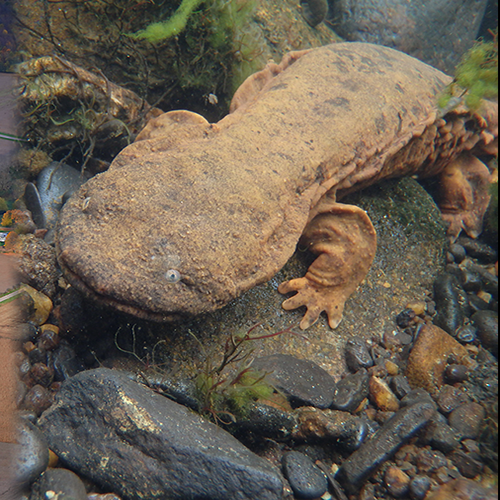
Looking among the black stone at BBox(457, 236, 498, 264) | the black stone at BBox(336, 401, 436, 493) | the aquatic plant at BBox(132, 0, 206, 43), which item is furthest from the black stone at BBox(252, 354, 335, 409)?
the aquatic plant at BBox(132, 0, 206, 43)

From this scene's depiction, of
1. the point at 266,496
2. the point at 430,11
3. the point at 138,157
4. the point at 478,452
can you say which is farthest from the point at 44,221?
the point at 430,11

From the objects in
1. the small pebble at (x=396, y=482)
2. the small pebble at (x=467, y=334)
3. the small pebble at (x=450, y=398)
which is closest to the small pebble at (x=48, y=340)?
the small pebble at (x=396, y=482)

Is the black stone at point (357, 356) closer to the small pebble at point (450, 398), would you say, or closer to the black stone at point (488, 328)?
the small pebble at point (450, 398)

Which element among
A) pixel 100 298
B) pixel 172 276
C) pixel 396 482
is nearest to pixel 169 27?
pixel 172 276

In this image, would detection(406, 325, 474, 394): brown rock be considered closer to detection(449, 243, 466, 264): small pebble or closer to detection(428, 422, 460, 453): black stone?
detection(428, 422, 460, 453): black stone

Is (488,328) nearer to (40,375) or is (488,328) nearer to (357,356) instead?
(357,356)
